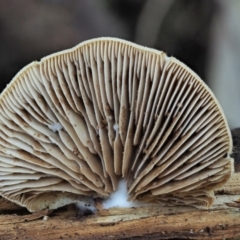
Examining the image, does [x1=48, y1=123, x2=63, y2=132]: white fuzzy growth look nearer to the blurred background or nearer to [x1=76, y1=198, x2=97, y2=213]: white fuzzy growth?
[x1=76, y1=198, x2=97, y2=213]: white fuzzy growth

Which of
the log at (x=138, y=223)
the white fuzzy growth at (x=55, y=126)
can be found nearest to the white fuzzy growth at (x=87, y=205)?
the log at (x=138, y=223)

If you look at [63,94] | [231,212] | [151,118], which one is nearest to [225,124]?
[151,118]

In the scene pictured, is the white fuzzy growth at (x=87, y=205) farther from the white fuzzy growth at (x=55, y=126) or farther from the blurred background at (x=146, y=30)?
the blurred background at (x=146, y=30)

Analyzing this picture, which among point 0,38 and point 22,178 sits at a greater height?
point 0,38

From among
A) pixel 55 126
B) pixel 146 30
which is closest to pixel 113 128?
pixel 55 126

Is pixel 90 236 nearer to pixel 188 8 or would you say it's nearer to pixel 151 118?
pixel 151 118

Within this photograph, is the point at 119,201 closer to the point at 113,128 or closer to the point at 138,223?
the point at 138,223
